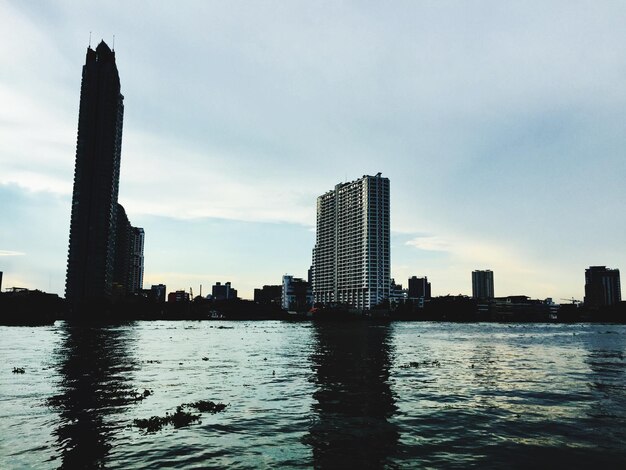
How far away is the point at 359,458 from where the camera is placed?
68.3ft

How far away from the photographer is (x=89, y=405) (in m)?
31.3

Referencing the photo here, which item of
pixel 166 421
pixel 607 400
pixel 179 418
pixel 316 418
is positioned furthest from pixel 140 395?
pixel 607 400

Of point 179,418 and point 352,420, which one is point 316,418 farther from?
point 179,418

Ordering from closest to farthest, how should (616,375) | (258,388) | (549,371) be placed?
1. (258,388)
2. (616,375)
3. (549,371)

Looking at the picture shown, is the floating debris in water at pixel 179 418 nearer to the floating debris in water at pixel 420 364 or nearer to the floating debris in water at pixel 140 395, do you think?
the floating debris in water at pixel 140 395

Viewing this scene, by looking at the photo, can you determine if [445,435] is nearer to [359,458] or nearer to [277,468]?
[359,458]

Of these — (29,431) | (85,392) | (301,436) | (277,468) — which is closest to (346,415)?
(301,436)

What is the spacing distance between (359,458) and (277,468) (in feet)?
12.5

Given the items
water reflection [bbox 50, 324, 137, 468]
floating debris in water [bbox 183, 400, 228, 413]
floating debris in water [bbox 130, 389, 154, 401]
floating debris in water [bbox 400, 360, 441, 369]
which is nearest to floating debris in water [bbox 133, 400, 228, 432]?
floating debris in water [bbox 183, 400, 228, 413]

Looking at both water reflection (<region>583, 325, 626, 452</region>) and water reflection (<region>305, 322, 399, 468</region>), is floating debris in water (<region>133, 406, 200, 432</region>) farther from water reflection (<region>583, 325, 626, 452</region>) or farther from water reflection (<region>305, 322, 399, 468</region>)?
water reflection (<region>583, 325, 626, 452</region>)

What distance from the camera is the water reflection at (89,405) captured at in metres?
21.2

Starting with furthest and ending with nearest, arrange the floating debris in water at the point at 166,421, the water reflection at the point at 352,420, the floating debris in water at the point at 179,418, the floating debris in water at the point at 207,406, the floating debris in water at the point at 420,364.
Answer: the floating debris in water at the point at 420,364 → the floating debris in water at the point at 207,406 → the floating debris in water at the point at 179,418 → the floating debris in water at the point at 166,421 → the water reflection at the point at 352,420

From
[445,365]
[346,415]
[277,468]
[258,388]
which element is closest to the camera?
[277,468]

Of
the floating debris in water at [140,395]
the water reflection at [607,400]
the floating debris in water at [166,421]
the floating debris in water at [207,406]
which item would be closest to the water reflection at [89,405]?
the floating debris in water at [140,395]
